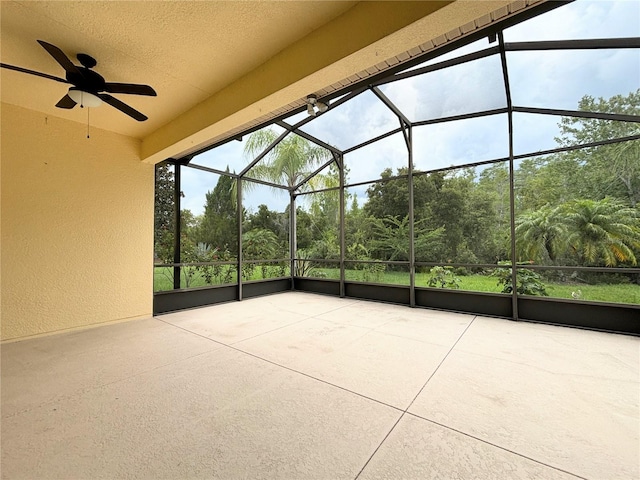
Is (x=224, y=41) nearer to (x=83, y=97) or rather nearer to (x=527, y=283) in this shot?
(x=83, y=97)

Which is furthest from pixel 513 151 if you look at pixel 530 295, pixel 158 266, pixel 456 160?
pixel 158 266

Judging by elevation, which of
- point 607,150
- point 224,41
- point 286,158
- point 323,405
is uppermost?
point 286,158

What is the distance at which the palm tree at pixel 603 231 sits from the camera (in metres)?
3.85

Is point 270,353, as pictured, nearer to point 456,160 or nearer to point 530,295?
point 530,295

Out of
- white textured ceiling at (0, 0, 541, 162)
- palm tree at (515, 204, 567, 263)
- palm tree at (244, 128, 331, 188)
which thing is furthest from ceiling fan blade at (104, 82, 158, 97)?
palm tree at (515, 204, 567, 263)

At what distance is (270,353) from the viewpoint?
316 cm

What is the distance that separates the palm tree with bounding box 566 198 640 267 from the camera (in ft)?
12.6

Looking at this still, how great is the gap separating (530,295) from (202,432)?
501cm

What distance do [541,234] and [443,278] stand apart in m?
1.75

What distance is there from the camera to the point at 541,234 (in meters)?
4.50

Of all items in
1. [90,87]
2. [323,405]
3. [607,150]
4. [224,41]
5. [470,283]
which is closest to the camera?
[323,405]

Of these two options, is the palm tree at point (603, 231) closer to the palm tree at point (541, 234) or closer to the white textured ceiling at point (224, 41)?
the palm tree at point (541, 234)

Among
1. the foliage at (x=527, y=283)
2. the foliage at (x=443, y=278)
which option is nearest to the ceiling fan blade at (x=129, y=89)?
the foliage at (x=443, y=278)

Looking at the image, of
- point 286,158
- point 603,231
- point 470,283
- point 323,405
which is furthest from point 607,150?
point 286,158
